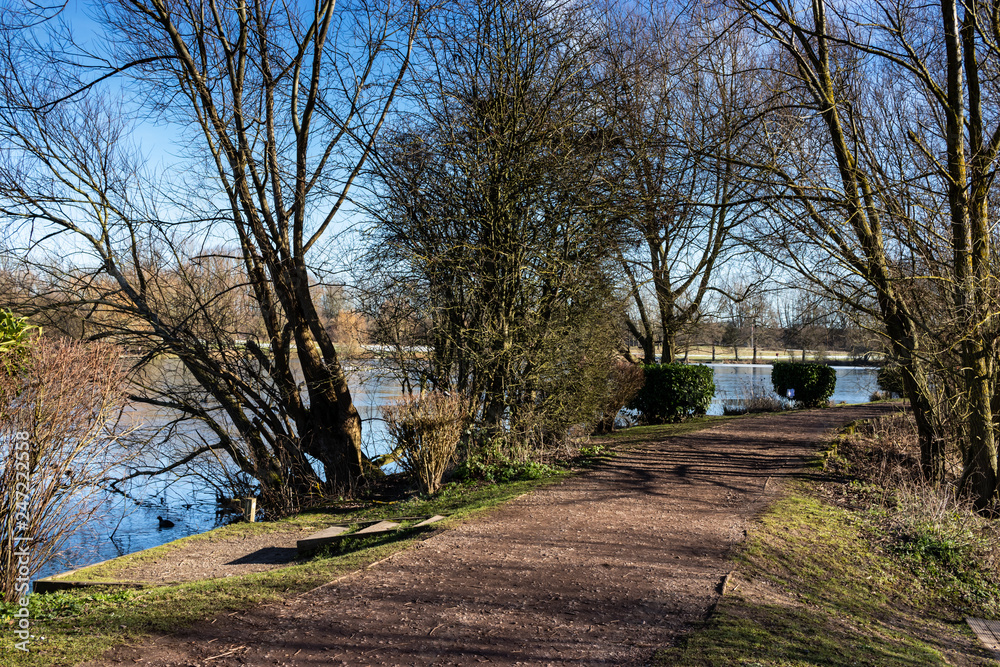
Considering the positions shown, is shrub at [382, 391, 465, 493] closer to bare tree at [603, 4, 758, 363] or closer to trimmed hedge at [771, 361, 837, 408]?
bare tree at [603, 4, 758, 363]

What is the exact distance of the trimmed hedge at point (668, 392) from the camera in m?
16.4

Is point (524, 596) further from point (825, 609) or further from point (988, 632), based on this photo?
point (988, 632)

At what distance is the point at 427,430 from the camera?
8773 mm

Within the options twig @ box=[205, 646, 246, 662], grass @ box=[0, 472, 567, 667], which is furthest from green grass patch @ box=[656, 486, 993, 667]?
grass @ box=[0, 472, 567, 667]

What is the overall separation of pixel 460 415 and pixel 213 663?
5.71 meters

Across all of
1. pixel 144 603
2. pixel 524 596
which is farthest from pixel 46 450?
pixel 524 596

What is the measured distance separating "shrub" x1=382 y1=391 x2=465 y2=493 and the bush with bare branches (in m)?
4.12

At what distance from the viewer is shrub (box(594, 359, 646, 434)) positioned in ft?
47.0

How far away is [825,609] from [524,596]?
2.23 meters

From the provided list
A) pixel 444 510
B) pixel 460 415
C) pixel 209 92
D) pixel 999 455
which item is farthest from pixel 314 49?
pixel 999 455

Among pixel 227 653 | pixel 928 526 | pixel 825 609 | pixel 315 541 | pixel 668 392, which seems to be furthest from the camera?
pixel 668 392

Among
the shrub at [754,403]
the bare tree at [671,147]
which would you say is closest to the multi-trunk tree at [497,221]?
the bare tree at [671,147]

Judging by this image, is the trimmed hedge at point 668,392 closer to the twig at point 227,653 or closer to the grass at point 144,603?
the grass at point 144,603

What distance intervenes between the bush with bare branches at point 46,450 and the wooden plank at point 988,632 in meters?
6.53
